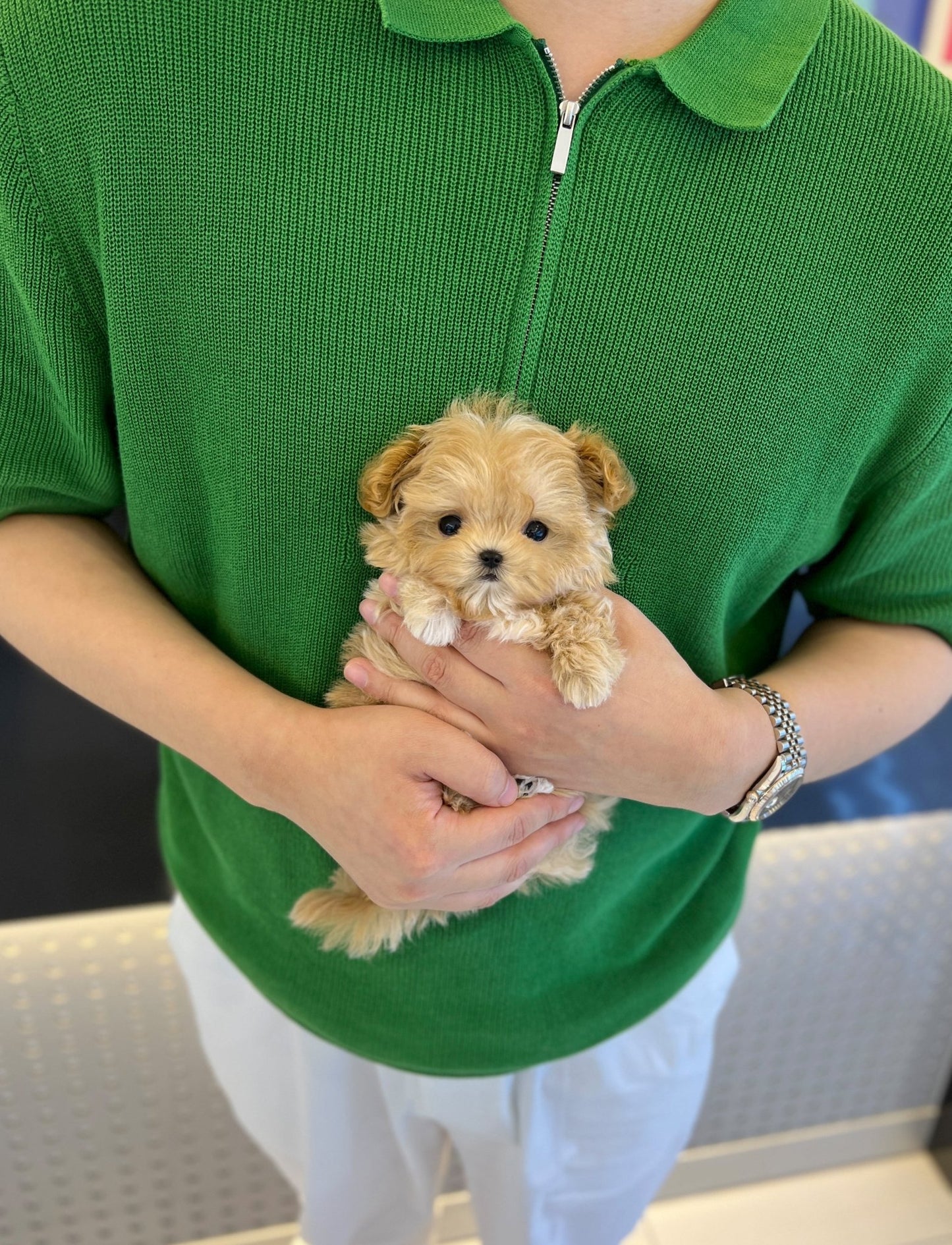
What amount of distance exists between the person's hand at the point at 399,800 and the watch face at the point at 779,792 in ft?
0.76

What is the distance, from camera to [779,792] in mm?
869

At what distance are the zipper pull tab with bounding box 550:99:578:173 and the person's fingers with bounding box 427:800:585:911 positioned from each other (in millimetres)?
530

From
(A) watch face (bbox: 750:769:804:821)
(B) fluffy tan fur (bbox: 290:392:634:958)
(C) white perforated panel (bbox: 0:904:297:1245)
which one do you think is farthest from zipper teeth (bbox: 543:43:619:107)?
(C) white perforated panel (bbox: 0:904:297:1245)

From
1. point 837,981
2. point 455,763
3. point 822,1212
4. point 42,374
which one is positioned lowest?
point 822,1212

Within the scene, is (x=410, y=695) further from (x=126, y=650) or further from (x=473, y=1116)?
(x=473, y=1116)

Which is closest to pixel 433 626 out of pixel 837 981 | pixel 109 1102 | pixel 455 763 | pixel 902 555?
pixel 455 763

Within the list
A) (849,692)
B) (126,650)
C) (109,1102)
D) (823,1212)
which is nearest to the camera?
(126,650)

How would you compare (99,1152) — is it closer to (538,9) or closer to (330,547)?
(330,547)

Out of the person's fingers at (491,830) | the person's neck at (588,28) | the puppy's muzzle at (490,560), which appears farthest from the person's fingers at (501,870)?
the person's neck at (588,28)

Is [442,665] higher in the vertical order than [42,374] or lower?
lower

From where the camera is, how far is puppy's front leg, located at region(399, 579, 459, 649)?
71 centimetres

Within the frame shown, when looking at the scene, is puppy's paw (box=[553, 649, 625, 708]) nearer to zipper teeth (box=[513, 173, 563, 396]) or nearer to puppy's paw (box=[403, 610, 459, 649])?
puppy's paw (box=[403, 610, 459, 649])

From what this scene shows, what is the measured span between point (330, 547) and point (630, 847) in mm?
447

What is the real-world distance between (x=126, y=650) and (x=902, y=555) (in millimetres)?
742
